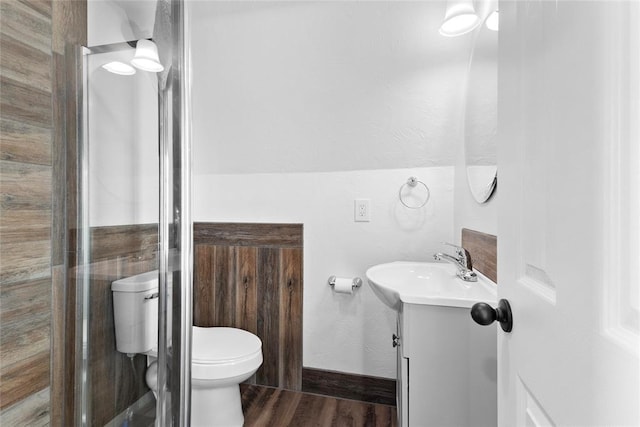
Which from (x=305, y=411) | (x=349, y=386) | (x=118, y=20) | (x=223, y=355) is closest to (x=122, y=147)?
(x=118, y=20)

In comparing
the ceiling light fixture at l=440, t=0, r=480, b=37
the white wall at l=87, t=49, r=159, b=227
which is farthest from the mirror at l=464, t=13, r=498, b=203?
the white wall at l=87, t=49, r=159, b=227

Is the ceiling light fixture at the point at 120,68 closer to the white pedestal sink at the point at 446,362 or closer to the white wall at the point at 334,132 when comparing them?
the white wall at the point at 334,132

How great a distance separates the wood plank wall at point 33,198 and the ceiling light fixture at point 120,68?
4.4 inches

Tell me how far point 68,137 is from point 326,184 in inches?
49.8

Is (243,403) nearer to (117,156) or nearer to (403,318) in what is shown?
(403,318)

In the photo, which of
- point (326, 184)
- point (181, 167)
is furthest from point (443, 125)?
point (181, 167)

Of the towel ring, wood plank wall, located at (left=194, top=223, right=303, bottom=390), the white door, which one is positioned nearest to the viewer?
the white door

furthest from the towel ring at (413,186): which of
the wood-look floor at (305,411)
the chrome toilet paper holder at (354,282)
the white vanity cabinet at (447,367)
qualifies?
the wood-look floor at (305,411)

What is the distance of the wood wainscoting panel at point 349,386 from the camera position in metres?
1.82

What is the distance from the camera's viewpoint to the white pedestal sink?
105cm

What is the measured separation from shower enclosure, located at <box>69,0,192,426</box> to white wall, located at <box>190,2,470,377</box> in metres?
0.91

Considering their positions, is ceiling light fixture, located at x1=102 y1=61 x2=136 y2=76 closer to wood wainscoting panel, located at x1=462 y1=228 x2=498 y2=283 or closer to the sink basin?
the sink basin

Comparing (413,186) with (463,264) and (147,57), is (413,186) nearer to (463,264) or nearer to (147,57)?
(463,264)

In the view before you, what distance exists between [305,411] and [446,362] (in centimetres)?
104
